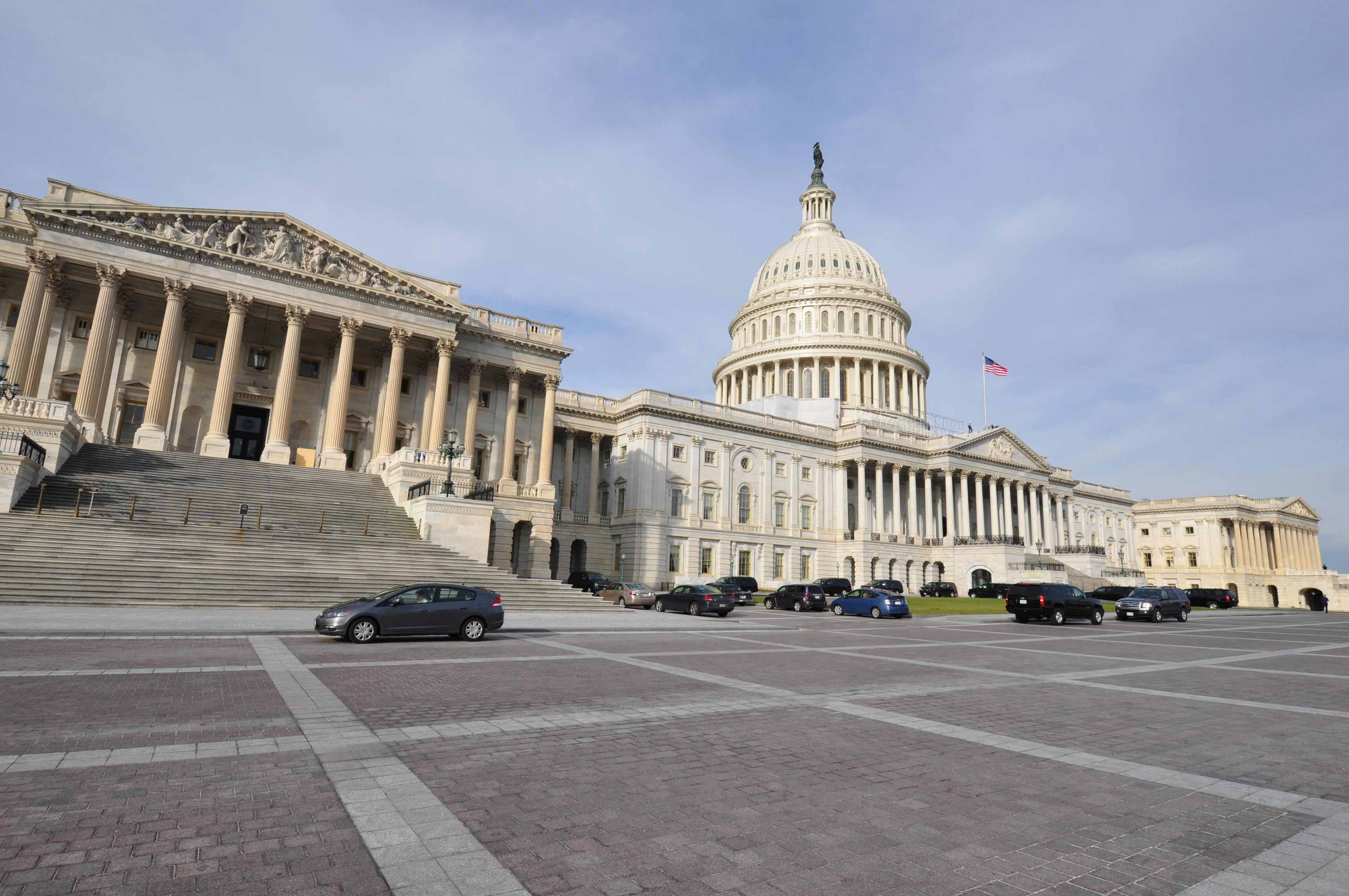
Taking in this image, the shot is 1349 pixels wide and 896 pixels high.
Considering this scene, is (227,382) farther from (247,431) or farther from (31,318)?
(31,318)

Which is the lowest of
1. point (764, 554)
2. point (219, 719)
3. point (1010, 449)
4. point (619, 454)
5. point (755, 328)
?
point (219, 719)

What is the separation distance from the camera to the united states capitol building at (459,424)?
36406 millimetres

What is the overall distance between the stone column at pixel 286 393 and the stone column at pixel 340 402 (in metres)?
1.97

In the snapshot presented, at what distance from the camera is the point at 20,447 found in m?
26.0

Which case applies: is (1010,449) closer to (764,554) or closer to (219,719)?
(764,554)

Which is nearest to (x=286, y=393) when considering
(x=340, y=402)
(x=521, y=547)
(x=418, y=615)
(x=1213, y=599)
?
(x=340, y=402)

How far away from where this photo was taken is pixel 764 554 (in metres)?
68.1

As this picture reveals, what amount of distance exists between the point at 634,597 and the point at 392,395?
60.3 ft

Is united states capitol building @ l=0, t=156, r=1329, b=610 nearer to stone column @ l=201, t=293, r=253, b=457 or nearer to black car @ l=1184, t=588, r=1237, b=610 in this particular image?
stone column @ l=201, t=293, r=253, b=457

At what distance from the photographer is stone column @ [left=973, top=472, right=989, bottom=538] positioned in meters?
78.4

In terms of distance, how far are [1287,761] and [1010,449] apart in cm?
8304

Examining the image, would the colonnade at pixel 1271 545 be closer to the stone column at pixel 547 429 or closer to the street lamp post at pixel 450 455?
the stone column at pixel 547 429

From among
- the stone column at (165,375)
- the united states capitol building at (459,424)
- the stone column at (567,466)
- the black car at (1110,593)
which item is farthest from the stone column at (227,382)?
the black car at (1110,593)

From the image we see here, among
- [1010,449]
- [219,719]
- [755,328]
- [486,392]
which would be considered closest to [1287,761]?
[219,719]
